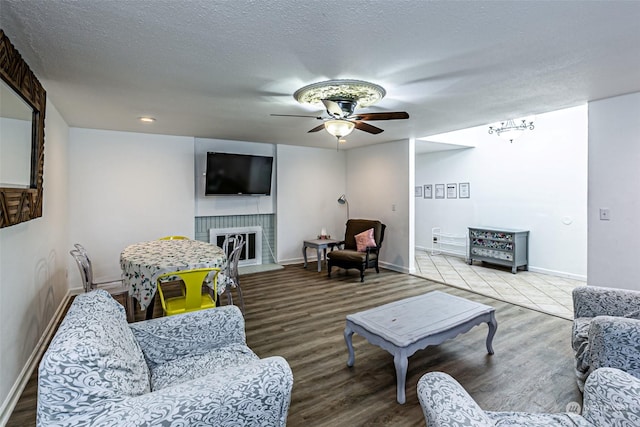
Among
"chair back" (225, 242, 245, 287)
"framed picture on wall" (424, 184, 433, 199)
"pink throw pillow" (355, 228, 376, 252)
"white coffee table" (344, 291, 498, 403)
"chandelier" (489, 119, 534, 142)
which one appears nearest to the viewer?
"white coffee table" (344, 291, 498, 403)

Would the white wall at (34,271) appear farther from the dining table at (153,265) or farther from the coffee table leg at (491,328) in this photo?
the coffee table leg at (491,328)

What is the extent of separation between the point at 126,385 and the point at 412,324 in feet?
6.33

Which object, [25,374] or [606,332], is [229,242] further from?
[606,332]

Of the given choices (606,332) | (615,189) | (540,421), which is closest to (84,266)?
(540,421)

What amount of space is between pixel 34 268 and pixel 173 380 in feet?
6.70

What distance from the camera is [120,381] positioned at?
1.20 meters

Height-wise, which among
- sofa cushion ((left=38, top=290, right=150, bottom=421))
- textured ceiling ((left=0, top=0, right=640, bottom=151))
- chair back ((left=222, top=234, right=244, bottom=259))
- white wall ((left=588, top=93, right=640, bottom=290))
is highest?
textured ceiling ((left=0, top=0, right=640, bottom=151))

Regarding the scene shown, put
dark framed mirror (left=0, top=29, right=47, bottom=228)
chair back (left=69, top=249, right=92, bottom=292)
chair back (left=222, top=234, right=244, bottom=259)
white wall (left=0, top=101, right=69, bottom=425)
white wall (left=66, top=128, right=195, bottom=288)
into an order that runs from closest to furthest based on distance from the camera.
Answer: dark framed mirror (left=0, top=29, right=47, bottom=228) → white wall (left=0, top=101, right=69, bottom=425) → chair back (left=69, top=249, right=92, bottom=292) → chair back (left=222, top=234, right=244, bottom=259) → white wall (left=66, top=128, right=195, bottom=288)

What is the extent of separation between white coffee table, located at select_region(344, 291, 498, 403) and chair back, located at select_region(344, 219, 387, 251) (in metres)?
2.70

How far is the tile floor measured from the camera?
4.09m

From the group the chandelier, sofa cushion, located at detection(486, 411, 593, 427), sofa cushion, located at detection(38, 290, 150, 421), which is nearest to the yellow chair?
sofa cushion, located at detection(38, 290, 150, 421)

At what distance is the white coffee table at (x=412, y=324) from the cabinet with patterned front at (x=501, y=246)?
11.2ft

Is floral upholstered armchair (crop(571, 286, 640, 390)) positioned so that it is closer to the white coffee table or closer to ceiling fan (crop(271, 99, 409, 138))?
the white coffee table

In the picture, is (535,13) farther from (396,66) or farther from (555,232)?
(555,232)
